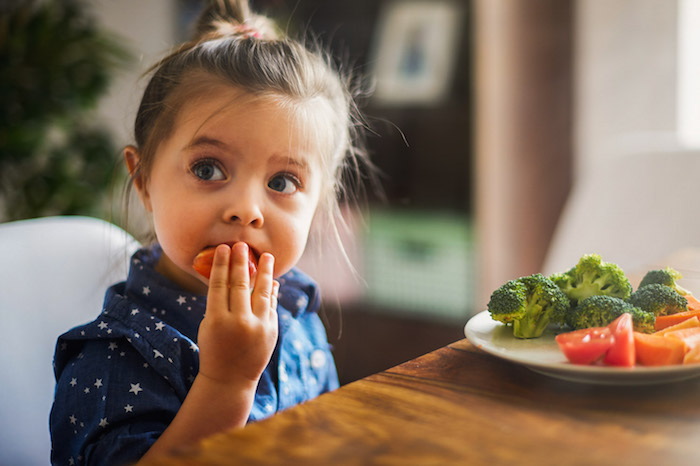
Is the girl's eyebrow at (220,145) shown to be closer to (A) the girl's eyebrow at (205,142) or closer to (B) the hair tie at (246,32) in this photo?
(A) the girl's eyebrow at (205,142)

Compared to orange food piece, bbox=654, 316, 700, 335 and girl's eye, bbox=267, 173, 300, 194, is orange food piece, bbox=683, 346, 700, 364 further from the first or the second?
girl's eye, bbox=267, 173, 300, 194

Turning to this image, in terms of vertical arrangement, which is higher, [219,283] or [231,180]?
[231,180]

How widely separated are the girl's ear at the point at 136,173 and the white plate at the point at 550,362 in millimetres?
545

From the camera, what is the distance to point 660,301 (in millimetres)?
708

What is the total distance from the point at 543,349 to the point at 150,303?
1.82 feet

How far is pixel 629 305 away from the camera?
686 millimetres

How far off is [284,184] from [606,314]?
0.47m

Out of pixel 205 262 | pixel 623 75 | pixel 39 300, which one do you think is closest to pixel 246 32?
pixel 205 262

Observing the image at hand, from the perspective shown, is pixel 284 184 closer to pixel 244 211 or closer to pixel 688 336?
pixel 244 211

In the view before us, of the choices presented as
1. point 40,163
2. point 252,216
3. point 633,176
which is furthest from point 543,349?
point 40,163

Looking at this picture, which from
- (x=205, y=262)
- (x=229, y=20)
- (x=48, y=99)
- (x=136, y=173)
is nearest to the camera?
(x=205, y=262)

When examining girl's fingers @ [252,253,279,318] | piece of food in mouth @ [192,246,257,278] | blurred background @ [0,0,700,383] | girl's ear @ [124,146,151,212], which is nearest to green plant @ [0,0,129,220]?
blurred background @ [0,0,700,383]

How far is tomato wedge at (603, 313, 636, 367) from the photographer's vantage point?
59cm

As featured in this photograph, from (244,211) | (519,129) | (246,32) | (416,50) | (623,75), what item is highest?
(416,50)
